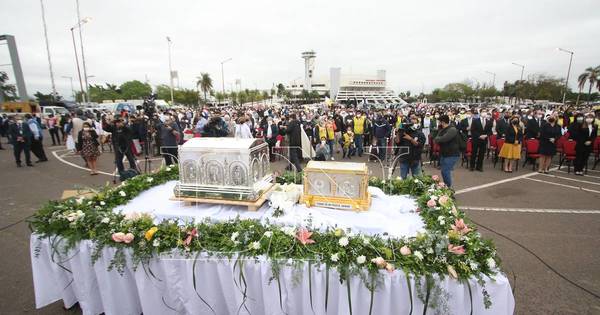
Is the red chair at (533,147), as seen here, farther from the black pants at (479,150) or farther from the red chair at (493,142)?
the black pants at (479,150)

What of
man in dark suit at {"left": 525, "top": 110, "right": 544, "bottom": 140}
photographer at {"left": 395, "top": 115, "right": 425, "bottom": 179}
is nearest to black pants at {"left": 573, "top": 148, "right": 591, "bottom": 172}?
man in dark suit at {"left": 525, "top": 110, "right": 544, "bottom": 140}

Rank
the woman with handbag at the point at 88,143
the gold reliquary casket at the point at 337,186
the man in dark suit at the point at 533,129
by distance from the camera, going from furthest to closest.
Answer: the man in dark suit at the point at 533,129 < the woman with handbag at the point at 88,143 < the gold reliquary casket at the point at 337,186

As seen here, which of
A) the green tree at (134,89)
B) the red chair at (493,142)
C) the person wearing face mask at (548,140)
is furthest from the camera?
the green tree at (134,89)

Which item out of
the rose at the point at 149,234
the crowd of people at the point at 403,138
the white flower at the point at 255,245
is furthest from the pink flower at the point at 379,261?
the crowd of people at the point at 403,138

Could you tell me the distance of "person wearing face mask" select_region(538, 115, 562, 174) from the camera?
8.31m

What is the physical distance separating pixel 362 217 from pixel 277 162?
26.3 feet

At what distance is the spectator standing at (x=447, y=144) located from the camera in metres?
5.88

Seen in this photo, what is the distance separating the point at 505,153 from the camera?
351 inches

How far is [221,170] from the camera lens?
326 centimetres

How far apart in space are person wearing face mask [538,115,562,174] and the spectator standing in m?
4.63

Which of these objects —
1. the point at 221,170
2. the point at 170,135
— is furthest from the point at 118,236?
the point at 170,135

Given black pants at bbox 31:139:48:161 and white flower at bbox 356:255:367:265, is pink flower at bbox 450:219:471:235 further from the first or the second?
black pants at bbox 31:139:48:161

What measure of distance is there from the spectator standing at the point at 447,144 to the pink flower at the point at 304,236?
→ 4.53m

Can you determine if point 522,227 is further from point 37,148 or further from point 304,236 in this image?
point 37,148
